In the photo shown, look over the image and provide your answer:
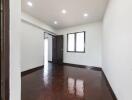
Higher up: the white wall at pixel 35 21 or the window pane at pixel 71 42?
the white wall at pixel 35 21

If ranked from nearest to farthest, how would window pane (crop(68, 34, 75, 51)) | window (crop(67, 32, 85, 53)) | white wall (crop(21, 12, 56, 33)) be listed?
white wall (crop(21, 12, 56, 33)) < window (crop(67, 32, 85, 53)) < window pane (crop(68, 34, 75, 51))

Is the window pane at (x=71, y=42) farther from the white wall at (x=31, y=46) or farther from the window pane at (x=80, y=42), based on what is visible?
the white wall at (x=31, y=46)

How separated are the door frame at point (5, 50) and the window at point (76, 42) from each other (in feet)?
17.5

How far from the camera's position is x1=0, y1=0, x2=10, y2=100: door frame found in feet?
2.82

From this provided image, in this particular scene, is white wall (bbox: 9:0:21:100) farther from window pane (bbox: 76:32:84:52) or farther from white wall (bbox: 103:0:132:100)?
window pane (bbox: 76:32:84:52)

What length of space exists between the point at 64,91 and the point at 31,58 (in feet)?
9.27

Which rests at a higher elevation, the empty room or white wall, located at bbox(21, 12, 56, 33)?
white wall, located at bbox(21, 12, 56, 33)

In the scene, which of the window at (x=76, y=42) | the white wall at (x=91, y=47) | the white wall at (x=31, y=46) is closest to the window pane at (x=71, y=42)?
the window at (x=76, y=42)

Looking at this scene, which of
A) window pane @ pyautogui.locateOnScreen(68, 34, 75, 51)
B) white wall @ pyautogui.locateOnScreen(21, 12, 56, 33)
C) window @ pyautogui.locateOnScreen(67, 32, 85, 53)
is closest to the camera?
white wall @ pyautogui.locateOnScreen(21, 12, 56, 33)

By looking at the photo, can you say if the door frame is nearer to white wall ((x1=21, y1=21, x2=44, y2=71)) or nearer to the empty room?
the empty room

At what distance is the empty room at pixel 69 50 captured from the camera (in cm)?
101

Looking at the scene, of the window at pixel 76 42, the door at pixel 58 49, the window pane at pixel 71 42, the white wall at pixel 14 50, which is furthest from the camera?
the door at pixel 58 49

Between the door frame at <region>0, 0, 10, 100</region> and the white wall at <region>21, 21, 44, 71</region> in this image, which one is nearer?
the door frame at <region>0, 0, 10, 100</region>

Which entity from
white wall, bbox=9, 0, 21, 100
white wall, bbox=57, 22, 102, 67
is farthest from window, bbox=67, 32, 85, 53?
white wall, bbox=9, 0, 21, 100
